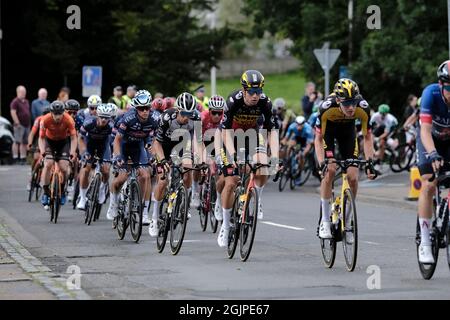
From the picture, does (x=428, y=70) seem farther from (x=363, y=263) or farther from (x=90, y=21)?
(x=363, y=263)

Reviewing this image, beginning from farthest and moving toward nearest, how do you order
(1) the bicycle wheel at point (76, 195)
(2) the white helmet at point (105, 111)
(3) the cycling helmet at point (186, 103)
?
(1) the bicycle wheel at point (76, 195)
(2) the white helmet at point (105, 111)
(3) the cycling helmet at point (186, 103)

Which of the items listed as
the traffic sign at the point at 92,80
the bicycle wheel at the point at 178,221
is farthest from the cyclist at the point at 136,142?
the traffic sign at the point at 92,80

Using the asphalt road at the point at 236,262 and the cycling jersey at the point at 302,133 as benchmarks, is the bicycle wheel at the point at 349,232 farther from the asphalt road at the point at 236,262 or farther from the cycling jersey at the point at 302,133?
the cycling jersey at the point at 302,133

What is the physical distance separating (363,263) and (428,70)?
79.2 feet

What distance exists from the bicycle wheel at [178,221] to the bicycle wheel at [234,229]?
0.54 metres

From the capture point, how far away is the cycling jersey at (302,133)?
28.1 m

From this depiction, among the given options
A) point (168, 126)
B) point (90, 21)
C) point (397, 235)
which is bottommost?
point (397, 235)

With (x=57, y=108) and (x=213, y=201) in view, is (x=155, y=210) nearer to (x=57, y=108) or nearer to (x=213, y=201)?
(x=213, y=201)

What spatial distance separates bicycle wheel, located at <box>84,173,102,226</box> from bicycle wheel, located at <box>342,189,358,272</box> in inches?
255

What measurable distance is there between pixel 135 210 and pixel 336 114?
3.63 metres

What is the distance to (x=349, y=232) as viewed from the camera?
A: 496 inches

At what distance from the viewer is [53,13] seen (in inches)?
1746
